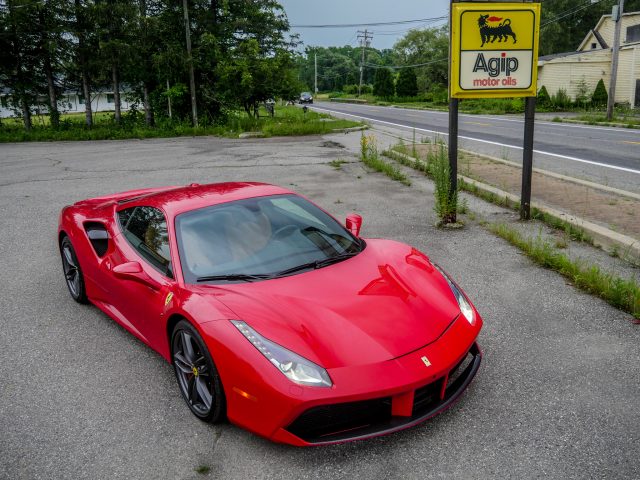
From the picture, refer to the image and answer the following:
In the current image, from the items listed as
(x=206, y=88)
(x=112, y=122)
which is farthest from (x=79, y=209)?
(x=112, y=122)

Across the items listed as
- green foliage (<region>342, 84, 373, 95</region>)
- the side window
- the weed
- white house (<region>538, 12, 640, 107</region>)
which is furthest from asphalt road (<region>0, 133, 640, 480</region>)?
green foliage (<region>342, 84, 373, 95</region>)

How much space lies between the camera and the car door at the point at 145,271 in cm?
359

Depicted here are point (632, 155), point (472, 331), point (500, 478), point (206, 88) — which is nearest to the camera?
point (500, 478)

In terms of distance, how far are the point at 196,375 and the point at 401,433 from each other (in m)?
1.21

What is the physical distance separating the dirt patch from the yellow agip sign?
1979 millimetres

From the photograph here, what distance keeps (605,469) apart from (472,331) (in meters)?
0.96

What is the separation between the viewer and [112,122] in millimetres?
27047

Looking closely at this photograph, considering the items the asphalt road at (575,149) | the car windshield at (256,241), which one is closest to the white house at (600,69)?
the asphalt road at (575,149)

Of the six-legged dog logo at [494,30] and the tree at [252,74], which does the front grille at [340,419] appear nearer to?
the six-legged dog logo at [494,30]

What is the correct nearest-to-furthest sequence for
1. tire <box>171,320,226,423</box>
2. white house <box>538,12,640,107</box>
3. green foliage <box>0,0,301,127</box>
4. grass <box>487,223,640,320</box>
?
tire <box>171,320,226,423</box>, grass <box>487,223,640,320</box>, green foliage <box>0,0,301,127</box>, white house <box>538,12,640,107</box>

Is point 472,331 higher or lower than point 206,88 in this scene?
lower

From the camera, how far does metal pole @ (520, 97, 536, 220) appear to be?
272 inches

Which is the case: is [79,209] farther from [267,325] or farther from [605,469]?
[605,469]

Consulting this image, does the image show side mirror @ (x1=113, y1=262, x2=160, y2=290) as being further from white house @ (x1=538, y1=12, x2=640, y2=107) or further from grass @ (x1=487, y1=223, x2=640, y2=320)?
white house @ (x1=538, y1=12, x2=640, y2=107)
